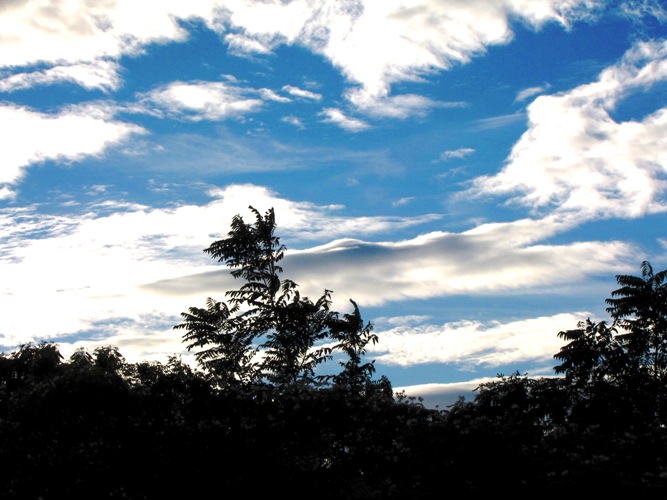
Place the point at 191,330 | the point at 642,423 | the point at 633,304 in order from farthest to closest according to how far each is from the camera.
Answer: the point at 191,330 < the point at 633,304 < the point at 642,423

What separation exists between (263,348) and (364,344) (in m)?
4.02

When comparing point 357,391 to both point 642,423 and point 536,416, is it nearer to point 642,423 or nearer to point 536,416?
point 536,416

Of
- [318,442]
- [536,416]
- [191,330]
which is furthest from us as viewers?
[191,330]

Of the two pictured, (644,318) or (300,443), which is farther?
(644,318)

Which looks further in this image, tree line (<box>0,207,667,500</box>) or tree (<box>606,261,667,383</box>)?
tree (<box>606,261,667,383</box>)

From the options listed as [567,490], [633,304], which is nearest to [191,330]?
[633,304]

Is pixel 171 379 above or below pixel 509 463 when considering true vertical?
above

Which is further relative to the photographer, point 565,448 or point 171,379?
point 171,379

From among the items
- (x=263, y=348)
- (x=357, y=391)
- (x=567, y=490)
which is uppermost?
(x=263, y=348)

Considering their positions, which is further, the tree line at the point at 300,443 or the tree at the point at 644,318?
the tree at the point at 644,318

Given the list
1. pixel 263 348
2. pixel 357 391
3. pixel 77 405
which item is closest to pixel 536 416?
pixel 357 391

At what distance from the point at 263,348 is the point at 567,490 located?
17.0 metres

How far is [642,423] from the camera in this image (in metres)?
21.0

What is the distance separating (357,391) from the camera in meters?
18.2
